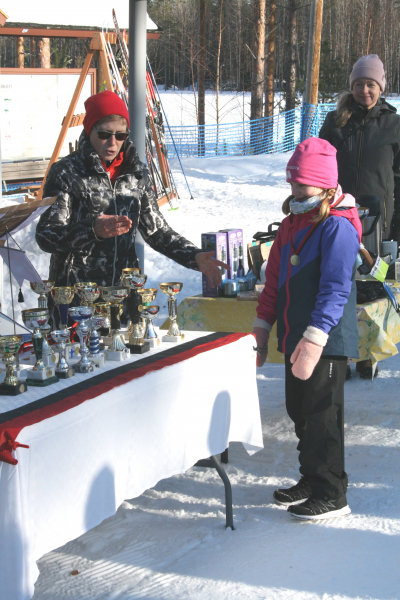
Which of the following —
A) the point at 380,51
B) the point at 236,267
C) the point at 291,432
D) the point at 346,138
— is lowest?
the point at 291,432

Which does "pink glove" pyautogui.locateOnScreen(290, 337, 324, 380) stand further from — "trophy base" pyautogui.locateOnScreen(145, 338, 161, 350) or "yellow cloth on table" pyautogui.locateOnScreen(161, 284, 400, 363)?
"yellow cloth on table" pyautogui.locateOnScreen(161, 284, 400, 363)

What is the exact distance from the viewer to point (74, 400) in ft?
6.21

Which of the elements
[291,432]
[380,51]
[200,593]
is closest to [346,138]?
[291,432]

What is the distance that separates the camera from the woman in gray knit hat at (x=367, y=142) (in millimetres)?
4348

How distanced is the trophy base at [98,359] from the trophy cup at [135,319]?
21cm

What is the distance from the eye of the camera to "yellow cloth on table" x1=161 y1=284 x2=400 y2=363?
3406 mm

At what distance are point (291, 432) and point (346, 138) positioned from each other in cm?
205

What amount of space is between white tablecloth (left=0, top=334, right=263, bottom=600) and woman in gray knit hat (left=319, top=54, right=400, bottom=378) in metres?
2.10

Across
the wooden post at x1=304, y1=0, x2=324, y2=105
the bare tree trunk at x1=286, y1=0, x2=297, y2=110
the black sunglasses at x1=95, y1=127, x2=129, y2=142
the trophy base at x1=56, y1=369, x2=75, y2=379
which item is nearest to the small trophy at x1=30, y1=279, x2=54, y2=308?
the trophy base at x1=56, y1=369, x2=75, y2=379

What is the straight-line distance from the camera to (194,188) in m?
12.9

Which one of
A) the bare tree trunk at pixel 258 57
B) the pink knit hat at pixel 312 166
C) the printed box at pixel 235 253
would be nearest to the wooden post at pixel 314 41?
the bare tree trunk at pixel 258 57

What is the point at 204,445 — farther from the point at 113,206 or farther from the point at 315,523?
the point at 113,206

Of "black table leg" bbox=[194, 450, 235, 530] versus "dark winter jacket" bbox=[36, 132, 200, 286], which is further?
"dark winter jacket" bbox=[36, 132, 200, 286]

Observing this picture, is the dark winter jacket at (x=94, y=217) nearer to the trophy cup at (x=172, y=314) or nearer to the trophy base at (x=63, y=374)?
the trophy cup at (x=172, y=314)
